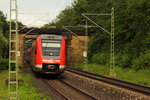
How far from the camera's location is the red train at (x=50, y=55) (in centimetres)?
2136

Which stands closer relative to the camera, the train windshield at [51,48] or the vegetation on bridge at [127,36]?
the train windshield at [51,48]

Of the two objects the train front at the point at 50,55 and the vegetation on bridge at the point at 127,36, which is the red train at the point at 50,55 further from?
the vegetation on bridge at the point at 127,36

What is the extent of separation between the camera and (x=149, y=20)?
27.6 metres

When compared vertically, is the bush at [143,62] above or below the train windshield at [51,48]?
below

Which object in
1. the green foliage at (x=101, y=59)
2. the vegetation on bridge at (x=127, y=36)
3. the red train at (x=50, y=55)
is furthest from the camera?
the green foliage at (x=101, y=59)

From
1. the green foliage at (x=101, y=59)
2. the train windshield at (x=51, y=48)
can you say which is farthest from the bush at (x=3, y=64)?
the green foliage at (x=101, y=59)

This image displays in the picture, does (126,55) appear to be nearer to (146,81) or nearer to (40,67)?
(146,81)

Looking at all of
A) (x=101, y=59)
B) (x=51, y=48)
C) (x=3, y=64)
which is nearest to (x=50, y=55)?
(x=51, y=48)

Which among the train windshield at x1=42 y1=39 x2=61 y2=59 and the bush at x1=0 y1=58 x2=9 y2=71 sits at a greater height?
the train windshield at x1=42 y1=39 x2=61 y2=59

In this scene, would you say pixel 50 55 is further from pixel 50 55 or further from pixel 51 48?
pixel 51 48

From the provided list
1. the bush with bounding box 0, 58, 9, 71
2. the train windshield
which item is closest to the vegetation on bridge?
the train windshield

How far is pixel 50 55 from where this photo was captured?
21.6m

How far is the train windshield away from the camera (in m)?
21.6

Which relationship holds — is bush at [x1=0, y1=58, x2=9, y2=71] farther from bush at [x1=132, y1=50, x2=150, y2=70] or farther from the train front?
bush at [x1=132, y1=50, x2=150, y2=70]
